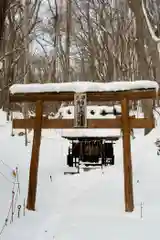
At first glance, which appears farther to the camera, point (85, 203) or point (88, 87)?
point (85, 203)

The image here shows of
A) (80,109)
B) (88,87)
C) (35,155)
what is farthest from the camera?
(35,155)

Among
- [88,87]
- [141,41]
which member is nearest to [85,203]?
[88,87]

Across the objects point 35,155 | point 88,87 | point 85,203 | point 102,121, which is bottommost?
point 85,203

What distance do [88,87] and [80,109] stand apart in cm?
42

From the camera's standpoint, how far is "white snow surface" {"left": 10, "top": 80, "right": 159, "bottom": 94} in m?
6.52

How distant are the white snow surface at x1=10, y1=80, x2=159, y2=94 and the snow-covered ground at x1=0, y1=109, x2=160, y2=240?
6.67 feet

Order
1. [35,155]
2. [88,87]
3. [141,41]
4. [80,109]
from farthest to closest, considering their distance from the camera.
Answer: [141,41] → [35,155] → [80,109] → [88,87]

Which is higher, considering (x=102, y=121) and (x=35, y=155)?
(x=102, y=121)

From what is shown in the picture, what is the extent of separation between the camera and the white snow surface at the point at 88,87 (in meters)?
6.52

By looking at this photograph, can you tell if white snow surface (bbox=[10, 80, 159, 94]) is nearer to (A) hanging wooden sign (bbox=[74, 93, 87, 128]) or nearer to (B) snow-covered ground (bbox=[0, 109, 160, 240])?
(A) hanging wooden sign (bbox=[74, 93, 87, 128])

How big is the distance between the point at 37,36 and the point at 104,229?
22991mm

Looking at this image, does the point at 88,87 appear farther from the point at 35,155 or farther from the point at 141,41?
the point at 141,41

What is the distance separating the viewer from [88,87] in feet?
22.0

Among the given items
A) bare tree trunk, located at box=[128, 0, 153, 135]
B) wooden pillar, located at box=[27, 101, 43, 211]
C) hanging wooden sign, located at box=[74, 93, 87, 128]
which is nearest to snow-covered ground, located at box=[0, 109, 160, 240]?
wooden pillar, located at box=[27, 101, 43, 211]
